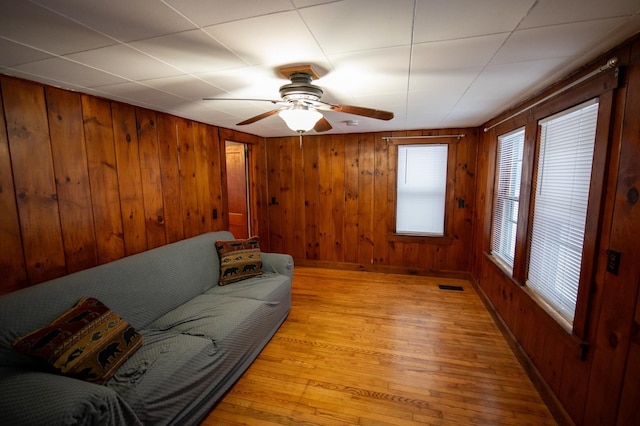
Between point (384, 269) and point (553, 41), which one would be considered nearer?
point (553, 41)

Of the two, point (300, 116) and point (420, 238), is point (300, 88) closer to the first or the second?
point (300, 116)

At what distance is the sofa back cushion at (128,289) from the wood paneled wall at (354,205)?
1.92 metres

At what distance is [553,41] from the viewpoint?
138 cm

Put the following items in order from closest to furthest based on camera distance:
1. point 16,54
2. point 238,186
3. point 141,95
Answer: point 16,54 < point 141,95 < point 238,186

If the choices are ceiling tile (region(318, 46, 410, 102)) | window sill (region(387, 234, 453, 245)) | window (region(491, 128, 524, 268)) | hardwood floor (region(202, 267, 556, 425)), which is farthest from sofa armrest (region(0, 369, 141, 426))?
window sill (region(387, 234, 453, 245))

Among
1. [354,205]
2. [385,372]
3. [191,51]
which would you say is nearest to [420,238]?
[354,205]

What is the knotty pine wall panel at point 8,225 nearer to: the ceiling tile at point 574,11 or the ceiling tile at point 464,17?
the ceiling tile at point 464,17

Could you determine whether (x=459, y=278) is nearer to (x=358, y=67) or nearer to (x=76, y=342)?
(x=358, y=67)

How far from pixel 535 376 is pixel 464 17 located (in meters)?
2.44

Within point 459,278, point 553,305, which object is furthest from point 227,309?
point 459,278

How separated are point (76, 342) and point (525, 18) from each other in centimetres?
270

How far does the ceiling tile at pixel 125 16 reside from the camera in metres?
1.06

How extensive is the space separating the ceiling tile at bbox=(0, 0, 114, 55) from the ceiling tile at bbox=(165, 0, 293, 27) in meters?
0.54

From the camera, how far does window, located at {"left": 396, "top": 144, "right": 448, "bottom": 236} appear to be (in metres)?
4.08
